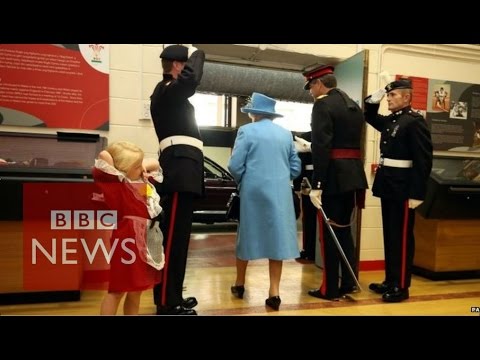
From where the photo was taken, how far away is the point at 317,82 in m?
2.61

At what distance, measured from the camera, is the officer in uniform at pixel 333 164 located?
8.18 ft

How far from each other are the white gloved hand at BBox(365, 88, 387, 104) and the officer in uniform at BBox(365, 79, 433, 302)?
1cm

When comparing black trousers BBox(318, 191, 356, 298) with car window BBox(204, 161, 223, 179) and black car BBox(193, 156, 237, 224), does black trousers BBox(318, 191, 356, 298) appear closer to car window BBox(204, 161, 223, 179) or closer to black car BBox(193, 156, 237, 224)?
black car BBox(193, 156, 237, 224)

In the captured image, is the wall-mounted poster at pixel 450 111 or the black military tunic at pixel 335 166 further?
the wall-mounted poster at pixel 450 111

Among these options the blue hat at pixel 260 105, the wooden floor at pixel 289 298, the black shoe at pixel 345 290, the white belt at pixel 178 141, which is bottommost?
the wooden floor at pixel 289 298

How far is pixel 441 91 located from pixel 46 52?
3.32 metres

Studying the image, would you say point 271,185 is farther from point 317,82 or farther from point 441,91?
point 441,91

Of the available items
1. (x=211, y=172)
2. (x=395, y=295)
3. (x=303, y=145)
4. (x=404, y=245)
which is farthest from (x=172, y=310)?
(x=211, y=172)

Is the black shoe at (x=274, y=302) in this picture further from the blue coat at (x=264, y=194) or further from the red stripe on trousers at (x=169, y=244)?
the red stripe on trousers at (x=169, y=244)

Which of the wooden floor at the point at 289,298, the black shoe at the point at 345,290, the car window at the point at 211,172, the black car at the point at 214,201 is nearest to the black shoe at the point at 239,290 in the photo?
the wooden floor at the point at 289,298

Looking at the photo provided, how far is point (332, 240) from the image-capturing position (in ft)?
8.38

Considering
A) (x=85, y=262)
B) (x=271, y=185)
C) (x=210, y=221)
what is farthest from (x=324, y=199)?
(x=210, y=221)

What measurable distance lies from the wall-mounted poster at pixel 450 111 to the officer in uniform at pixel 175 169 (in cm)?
226
